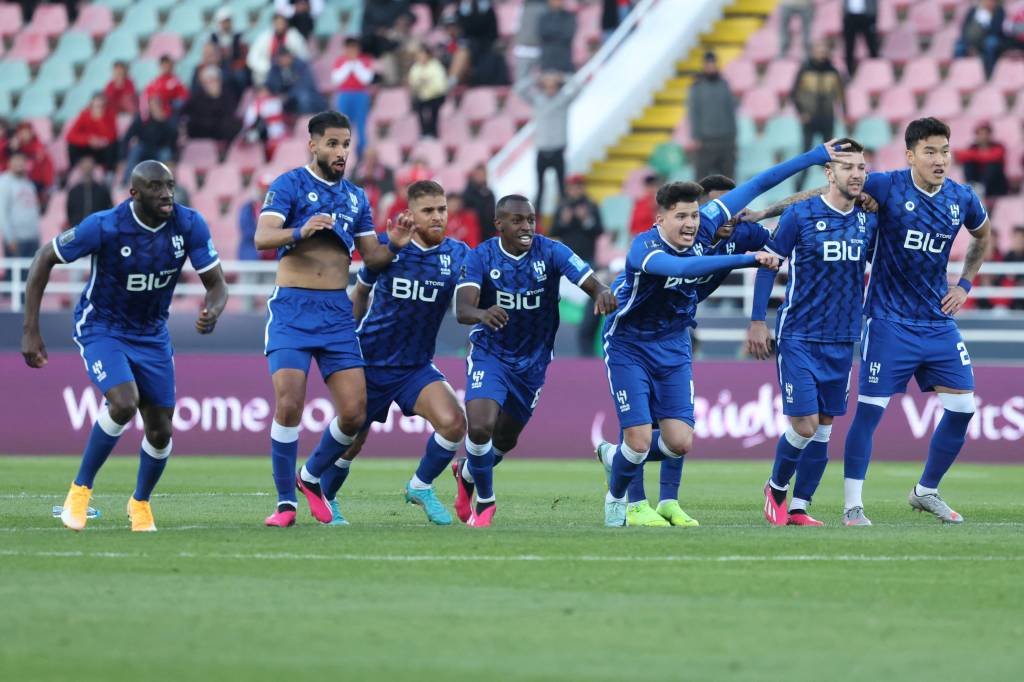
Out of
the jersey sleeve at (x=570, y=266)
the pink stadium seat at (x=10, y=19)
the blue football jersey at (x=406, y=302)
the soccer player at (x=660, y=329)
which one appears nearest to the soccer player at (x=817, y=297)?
the soccer player at (x=660, y=329)

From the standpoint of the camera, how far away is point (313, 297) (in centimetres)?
1162

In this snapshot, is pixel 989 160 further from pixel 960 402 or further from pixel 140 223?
pixel 140 223

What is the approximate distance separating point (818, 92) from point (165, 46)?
41.4ft

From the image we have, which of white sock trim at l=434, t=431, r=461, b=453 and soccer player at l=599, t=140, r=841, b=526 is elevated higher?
soccer player at l=599, t=140, r=841, b=526

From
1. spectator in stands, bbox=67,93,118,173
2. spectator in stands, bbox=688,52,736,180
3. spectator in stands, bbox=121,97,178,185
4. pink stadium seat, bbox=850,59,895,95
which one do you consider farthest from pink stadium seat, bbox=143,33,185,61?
pink stadium seat, bbox=850,59,895,95

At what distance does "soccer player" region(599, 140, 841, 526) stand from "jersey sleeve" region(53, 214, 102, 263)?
127 inches

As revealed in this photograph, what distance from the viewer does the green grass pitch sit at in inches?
261

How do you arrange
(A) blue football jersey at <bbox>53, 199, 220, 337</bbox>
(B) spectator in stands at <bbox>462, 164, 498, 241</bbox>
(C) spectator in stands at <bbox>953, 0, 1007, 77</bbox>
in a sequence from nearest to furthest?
(A) blue football jersey at <bbox>53, 199, 220, 337</bbox>, (B) spectator in stands at <bbox>462, 164, 498, 241</bbox>, (C) spectator in stands at <bbox>953, 0, 1007, 77</bbox>

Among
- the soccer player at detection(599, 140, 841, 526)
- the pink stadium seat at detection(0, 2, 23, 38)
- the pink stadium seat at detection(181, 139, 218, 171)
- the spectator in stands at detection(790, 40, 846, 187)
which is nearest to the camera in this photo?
the soccer player at detection(599, 140, 841, 526)

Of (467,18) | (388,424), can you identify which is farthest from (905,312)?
(467,18)

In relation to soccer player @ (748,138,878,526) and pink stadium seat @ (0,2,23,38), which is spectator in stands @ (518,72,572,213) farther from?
soccer player @ (748,138,878,526)

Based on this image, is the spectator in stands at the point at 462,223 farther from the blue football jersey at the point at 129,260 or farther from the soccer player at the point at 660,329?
the blue football jersey at the point at 129,260

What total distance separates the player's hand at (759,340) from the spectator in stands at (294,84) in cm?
1750

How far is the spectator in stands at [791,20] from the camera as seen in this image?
90.2ft
